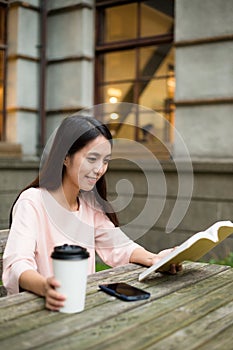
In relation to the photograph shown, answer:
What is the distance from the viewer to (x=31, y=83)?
267 inches

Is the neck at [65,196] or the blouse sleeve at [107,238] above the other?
the neck at [65,196]

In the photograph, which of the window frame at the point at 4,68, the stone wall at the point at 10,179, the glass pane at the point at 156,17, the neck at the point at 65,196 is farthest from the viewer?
the window frame at the point at 4,68

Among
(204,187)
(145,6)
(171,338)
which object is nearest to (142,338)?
(171,338)

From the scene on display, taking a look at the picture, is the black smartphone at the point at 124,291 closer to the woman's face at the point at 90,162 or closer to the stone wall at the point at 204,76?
the woman's face at the point at 90,162

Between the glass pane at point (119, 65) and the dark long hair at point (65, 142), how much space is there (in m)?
4.28

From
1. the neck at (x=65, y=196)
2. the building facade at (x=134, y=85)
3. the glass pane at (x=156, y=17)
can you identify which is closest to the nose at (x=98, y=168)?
the neck at (x=65, y=196)

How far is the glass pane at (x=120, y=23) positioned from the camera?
6477 mm

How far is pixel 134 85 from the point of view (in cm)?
649

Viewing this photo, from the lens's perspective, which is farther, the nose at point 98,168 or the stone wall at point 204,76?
the stone wall at point 204,76

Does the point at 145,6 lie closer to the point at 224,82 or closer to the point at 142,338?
the point at 224,82

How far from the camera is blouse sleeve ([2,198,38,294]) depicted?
196 cm

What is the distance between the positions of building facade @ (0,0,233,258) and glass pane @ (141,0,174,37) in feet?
0.04

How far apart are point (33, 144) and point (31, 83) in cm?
76

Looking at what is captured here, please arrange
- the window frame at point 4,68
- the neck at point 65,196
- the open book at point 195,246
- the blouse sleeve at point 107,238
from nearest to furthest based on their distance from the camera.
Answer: the open book at point 195,246 < the neck at point 65,196 < the blouse sleeve at point 107,238 < the window frame at point 4,68
